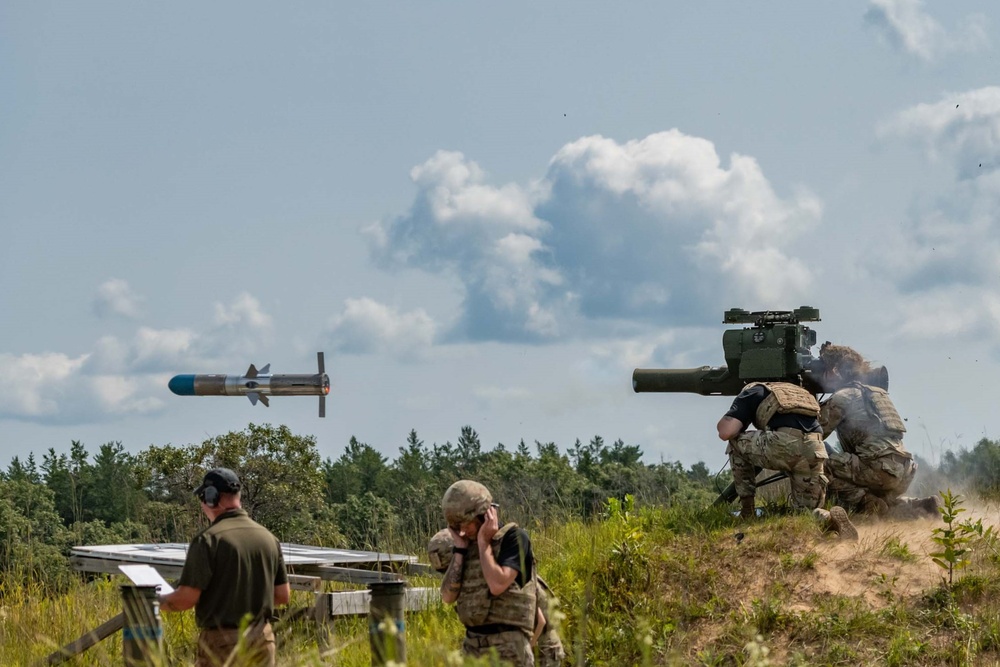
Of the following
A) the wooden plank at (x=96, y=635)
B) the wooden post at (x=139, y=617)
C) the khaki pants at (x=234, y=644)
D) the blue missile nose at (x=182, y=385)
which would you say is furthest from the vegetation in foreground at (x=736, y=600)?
the blue missile nose at (x=182, y=385)

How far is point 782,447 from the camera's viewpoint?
37.7 ft

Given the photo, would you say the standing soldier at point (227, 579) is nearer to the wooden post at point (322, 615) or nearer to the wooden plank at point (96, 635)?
the wooden plank at point (96, 635)

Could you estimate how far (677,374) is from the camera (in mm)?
13656

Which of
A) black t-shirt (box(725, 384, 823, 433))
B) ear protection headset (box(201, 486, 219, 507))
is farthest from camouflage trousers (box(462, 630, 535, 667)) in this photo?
black t-shirt (box(725, 384, 823, 433))

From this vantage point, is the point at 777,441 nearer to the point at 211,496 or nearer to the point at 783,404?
the point at 783,404

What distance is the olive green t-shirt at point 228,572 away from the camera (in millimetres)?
7746

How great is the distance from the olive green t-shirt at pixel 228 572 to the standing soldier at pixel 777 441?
5.21 m

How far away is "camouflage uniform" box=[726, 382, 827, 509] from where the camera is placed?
37.8ft

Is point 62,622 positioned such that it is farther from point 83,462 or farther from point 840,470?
point 83,462

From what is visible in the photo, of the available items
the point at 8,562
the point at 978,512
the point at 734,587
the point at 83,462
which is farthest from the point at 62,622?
the point at 83,462

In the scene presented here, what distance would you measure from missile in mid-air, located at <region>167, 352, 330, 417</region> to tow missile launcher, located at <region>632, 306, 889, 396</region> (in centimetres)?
1085

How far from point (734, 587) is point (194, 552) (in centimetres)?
484

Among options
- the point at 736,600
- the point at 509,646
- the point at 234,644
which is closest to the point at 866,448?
the point at 736,600

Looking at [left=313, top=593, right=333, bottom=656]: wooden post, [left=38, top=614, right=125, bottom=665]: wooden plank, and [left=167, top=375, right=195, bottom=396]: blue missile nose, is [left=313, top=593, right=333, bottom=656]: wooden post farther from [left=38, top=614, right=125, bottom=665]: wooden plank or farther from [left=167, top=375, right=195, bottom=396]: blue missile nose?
[left=167, top=375, right=195, bottom=396]: blue missile nose
